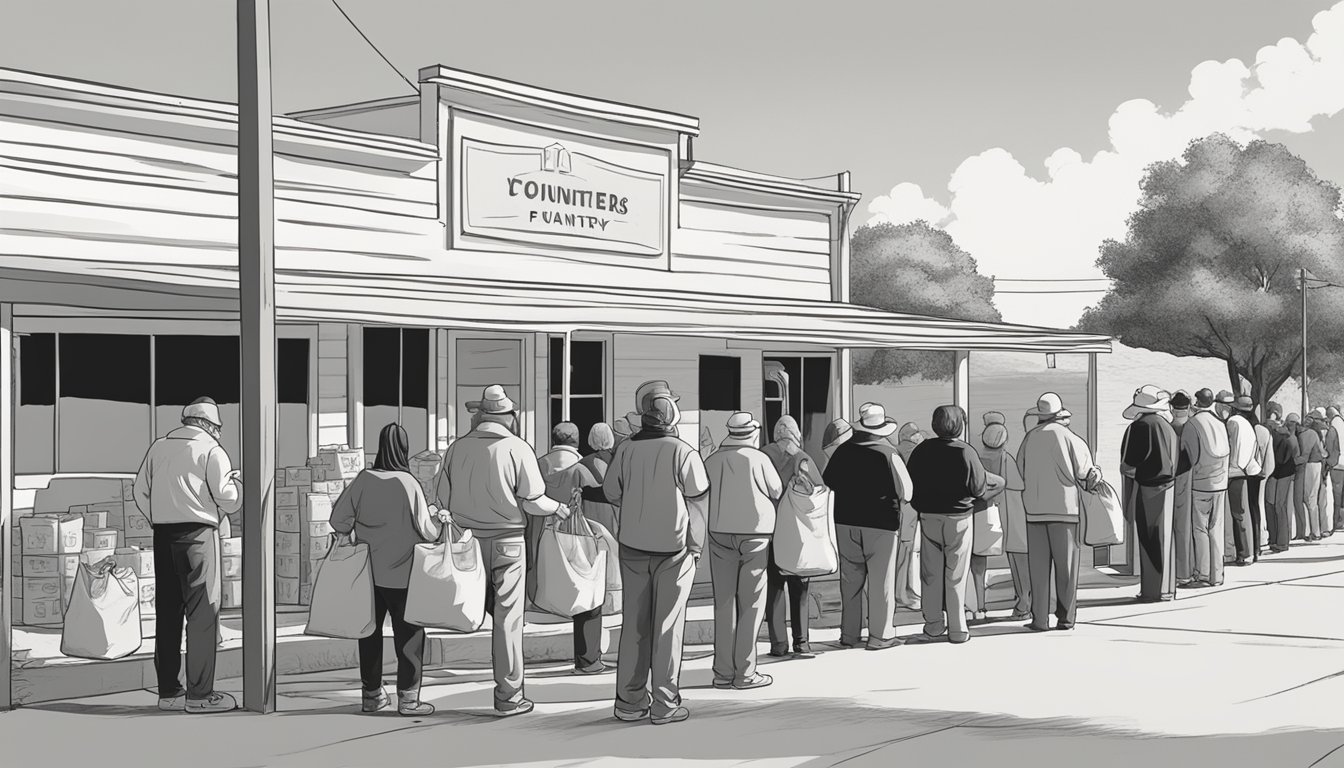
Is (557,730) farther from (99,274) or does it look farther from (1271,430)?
(1271,430)

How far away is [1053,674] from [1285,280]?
1919 inches

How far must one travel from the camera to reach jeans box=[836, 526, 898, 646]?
34.1 ft

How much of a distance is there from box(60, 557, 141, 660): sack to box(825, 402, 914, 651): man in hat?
4.69 meters

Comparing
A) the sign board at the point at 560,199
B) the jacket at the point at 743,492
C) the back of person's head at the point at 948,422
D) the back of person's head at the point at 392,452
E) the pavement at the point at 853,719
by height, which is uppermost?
the sign board at the point at 560,199

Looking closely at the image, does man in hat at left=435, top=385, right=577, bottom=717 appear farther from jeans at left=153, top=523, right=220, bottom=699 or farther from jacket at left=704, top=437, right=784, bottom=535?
jeans at left=153, top=523, right=220, bottom=699

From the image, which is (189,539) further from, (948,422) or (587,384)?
(587,384)

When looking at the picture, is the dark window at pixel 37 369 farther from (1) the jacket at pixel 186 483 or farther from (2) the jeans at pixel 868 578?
(2) the jeans at pixel 868 578

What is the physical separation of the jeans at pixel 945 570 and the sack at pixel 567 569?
121 inches

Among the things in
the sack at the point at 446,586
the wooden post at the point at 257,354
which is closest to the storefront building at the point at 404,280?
the wooden post at the point at 257,354

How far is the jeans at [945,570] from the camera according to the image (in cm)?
1082

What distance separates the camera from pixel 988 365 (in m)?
121

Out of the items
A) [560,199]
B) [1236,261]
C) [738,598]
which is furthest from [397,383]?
[1236,261]

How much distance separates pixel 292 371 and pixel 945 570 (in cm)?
612

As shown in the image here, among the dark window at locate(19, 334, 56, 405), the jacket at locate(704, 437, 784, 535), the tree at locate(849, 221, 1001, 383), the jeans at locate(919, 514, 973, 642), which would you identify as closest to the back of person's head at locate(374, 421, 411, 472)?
the jacket at locate(704, 437, 784, 535)
